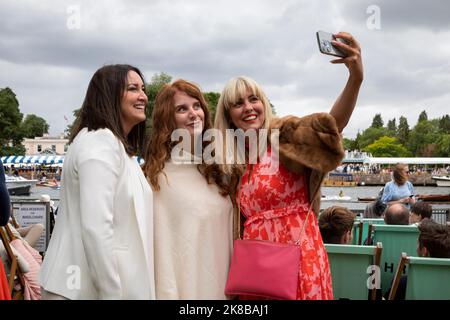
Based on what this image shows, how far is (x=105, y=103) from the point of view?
237 centimetres

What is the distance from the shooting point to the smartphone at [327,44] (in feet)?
7.02

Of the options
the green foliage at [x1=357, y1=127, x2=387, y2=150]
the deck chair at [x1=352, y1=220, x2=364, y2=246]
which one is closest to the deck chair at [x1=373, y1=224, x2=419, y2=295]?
the deck chair at [x1=352, y1=220, x2=364, y2=246]

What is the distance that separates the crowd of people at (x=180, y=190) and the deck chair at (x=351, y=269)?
0.94 meters

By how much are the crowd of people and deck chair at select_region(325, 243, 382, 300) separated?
0.94m

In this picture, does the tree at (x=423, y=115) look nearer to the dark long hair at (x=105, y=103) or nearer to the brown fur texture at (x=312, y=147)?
the brown fur texture at (x=312, y=147)

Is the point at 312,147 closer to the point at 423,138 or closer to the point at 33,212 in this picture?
the point at 33,212

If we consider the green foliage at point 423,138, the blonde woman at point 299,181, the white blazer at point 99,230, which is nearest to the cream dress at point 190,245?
the blonde woman at point 299,181

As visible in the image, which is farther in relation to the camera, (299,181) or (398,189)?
(398,189)

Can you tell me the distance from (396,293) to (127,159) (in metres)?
2.32

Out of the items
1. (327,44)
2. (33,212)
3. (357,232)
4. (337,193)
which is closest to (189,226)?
(327,44)

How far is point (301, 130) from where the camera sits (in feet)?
8.04

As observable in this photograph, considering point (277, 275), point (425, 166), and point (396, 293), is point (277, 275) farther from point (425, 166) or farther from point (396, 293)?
point (425, 166)

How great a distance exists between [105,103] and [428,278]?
2.26 m

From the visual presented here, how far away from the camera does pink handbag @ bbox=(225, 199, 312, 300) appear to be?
241 centimetres
